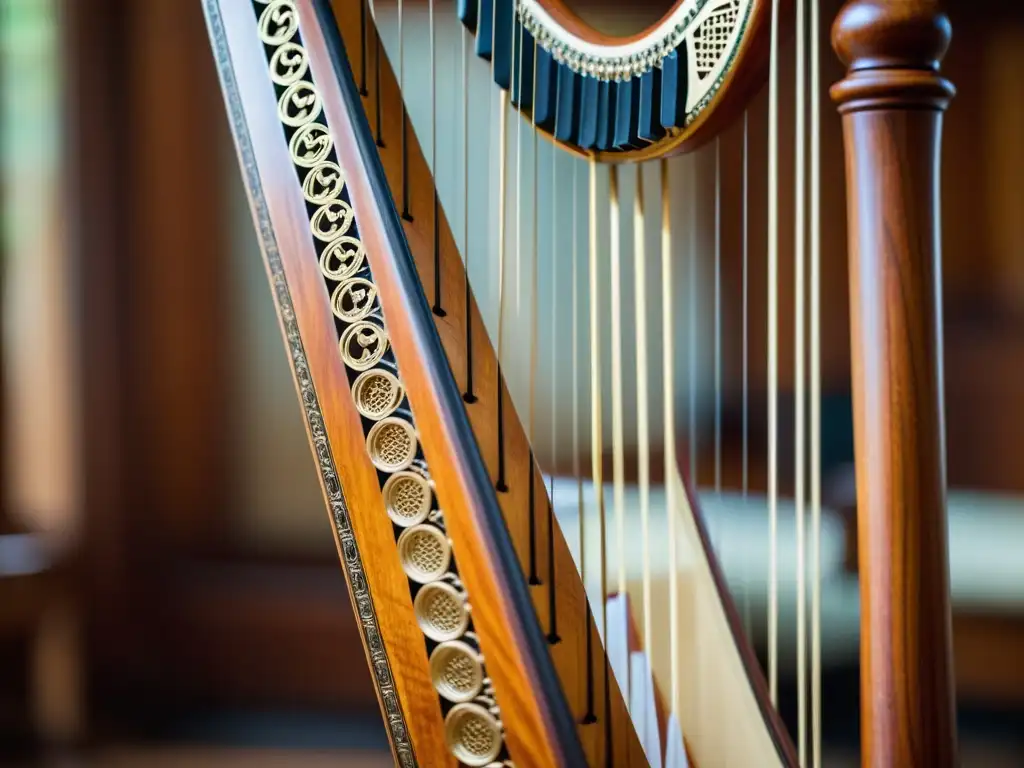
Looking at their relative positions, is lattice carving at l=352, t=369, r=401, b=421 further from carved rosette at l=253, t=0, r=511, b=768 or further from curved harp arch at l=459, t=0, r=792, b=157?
curved harp arch at l=459, t=0, r=792, b=157

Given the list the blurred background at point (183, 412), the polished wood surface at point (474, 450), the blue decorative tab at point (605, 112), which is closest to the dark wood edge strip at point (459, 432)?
the polished wood surface at point (474, 450)

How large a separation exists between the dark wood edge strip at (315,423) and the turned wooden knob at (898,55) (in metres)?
0.50

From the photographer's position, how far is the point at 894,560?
469 mm

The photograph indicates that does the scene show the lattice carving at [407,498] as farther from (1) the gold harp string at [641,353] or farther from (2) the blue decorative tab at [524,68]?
(2) the blue decorative tab at [524,68]

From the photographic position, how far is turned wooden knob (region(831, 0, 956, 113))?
46 cm

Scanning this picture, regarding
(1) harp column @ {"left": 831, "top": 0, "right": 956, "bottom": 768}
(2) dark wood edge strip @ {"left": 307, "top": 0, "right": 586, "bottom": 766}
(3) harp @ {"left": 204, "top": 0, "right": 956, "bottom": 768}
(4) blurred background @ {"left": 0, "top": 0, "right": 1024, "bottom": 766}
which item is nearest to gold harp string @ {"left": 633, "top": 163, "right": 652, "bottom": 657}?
(3) harp @ {"left": 204, "top": 0, "right": 956, "bottom": 768}

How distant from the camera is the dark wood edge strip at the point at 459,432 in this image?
700 mm

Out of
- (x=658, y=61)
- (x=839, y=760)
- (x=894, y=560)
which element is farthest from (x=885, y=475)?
(x=839, y=760)

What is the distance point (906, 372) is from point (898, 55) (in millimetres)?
139

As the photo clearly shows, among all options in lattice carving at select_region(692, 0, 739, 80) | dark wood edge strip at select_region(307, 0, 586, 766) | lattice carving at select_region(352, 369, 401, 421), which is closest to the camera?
lattice carving at select_region(692, 0, 739, 80)

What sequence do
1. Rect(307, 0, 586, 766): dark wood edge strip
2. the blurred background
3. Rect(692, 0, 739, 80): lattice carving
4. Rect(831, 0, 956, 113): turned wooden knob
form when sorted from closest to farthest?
Rect(831, 0, 956, 113): turned wooden knob < Rect(692, 0, 739, 80): lattice carving < Rect(307, 0, 586, 766): dark wood edge strip < the blurred background

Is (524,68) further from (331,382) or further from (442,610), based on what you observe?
(442,610)

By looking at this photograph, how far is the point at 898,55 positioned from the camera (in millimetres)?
467

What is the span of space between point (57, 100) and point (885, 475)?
224cm
